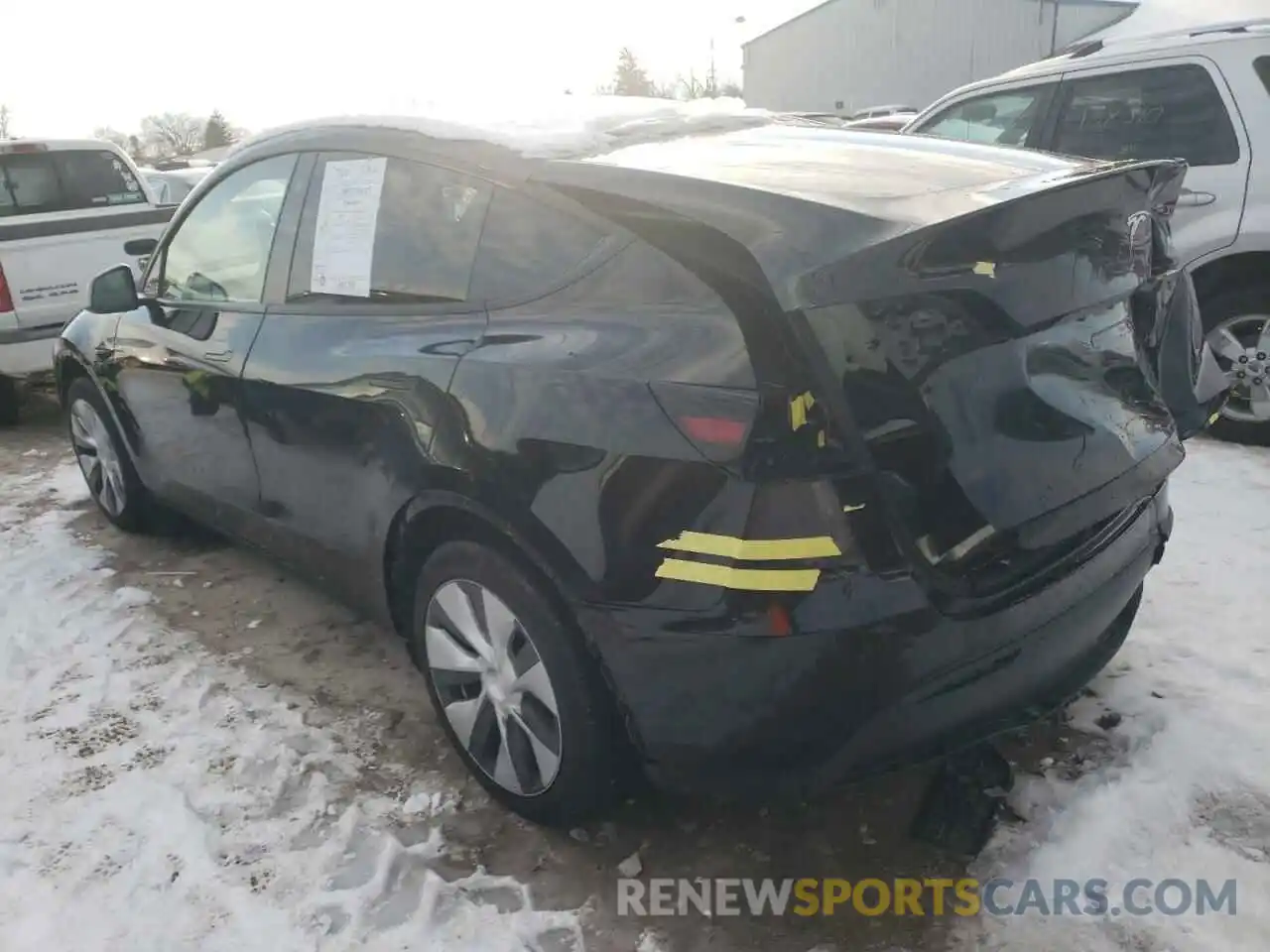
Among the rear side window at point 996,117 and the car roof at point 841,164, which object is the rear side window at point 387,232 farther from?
the rear side window at point 996,117

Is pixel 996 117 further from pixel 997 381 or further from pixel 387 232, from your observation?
pixel 997 381

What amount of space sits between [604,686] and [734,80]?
65719mm

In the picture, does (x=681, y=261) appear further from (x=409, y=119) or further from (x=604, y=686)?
(x=409, y=119)

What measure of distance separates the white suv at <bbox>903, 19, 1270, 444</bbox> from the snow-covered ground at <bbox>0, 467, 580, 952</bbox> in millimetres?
3852

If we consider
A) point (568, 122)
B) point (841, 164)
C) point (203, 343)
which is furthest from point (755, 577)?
point (203, 343)

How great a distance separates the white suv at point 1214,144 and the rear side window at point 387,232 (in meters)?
2.96

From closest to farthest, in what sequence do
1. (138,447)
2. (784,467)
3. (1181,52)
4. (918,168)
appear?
1. (784,467)
2. (918,168)
3. (138,447)
4. (1181,52)

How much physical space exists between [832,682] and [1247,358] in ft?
13.4

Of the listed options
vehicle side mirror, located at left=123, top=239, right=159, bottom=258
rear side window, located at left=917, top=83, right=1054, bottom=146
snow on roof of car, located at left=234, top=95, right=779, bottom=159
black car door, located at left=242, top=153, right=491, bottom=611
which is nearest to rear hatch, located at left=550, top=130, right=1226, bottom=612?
snow on roof of car, located at left=234, top=95, right=779, bottom=159

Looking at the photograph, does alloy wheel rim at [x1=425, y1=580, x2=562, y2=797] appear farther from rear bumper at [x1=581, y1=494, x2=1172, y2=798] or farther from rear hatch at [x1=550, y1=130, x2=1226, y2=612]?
rear hatch at [x1=550, y1=130, x2=1226, y2=612]

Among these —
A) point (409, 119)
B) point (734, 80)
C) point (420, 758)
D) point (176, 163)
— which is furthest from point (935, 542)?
point (734, 80)

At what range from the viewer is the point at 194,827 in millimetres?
2684

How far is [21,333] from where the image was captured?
638cm

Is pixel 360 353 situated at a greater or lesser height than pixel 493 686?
greater
